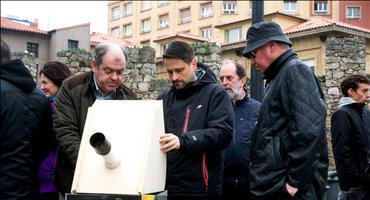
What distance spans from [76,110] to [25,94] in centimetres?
60

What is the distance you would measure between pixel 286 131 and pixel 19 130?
1.56m

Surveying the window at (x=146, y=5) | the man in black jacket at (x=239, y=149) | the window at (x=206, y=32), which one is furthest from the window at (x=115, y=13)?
the man in black jacket at (x=239, y=149)

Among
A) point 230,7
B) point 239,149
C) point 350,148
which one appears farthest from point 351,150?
point 230,7

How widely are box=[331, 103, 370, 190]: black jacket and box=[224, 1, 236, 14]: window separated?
5306cm

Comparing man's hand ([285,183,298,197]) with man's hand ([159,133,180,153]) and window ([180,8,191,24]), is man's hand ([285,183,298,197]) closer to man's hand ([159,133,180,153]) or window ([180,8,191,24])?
man's hand ([159,133,180,153])

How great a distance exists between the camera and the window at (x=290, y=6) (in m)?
57.2

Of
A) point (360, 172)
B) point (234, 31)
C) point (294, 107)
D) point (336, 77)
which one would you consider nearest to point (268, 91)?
point (294, 107)

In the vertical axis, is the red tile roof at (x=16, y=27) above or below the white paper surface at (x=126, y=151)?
above

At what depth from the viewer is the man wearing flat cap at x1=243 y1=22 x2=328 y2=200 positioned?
3447 millimetres

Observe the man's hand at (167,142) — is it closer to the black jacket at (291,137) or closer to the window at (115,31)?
the black jacket at (291,137)

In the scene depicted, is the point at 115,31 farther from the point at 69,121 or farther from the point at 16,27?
the point at 69,121

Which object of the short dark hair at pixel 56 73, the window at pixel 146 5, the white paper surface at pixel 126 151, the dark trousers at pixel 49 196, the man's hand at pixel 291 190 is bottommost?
the dark trousers at pixel 49 196

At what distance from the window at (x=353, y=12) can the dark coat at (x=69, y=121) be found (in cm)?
5580

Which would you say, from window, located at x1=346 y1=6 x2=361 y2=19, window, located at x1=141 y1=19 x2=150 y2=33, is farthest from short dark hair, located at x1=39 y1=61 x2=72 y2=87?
window, located at x1=141 y1=19 x2=150 y2=33
